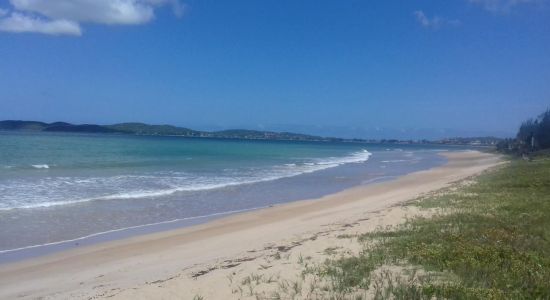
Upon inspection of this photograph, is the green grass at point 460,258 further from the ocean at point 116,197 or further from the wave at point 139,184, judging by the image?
the wave at point 139,184

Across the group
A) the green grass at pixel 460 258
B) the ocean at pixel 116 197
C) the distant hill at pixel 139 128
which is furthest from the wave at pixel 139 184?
the distant hill at pixel 139 128

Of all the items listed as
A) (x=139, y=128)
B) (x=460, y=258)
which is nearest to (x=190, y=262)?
(x=460, y=258)

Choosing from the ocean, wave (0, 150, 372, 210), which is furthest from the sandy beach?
wave (0, 150, 372, 210)

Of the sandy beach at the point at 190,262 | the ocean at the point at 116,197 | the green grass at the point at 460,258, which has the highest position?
the green grass at the point at 460,258

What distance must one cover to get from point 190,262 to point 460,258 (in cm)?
514

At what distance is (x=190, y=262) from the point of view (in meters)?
9.66

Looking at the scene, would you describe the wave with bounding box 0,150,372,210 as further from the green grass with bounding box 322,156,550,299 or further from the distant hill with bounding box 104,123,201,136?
the distant hill with bounding box 104,123,201,136

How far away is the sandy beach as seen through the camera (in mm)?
7152

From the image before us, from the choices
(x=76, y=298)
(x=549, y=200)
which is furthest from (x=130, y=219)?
(x=549, y=200)

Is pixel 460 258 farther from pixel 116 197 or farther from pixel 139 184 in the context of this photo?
pixel 139 184

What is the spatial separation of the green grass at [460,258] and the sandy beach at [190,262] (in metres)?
0.89

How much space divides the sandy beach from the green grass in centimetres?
89

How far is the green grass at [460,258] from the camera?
573cm

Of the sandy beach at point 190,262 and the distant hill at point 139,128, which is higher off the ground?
the distant hill at point 139,128
